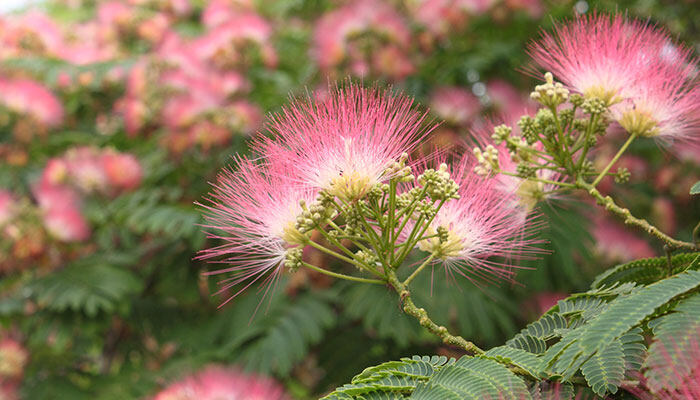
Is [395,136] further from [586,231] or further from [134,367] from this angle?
[134,367]

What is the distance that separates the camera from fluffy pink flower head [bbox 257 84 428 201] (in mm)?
1326

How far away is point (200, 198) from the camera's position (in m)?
3.37

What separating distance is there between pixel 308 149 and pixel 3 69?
398 centimetres

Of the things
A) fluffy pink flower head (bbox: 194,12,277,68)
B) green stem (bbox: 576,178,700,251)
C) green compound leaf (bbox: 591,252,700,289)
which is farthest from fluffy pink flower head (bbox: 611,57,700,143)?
fluffy pink flower head (bbox: 194,12,277,68)

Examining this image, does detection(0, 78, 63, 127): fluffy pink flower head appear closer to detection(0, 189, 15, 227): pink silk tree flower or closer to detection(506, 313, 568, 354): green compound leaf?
detection(0, 189, 15, 227): pink silk tree flower

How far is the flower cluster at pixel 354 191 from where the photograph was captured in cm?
130

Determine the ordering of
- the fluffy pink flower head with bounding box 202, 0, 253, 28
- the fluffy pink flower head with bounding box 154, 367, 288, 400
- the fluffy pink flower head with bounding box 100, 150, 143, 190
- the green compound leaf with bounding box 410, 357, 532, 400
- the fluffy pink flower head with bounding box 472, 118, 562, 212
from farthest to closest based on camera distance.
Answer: the fluffy pink flower head with bounding box 202, 0, 253, 28
the fluffy pink flower head with bounding box 100, 150, 143, 190
the fluffy pink flower head with bounding box 154, 367, 288, 400
the fluffy pink flower head with bounding box 472, 118, 562, 212
the green compound leaf with bounding box 410, 357, 532, 400

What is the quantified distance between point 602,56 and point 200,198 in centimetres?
238

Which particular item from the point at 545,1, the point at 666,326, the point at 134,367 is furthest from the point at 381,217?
the point at 545,1

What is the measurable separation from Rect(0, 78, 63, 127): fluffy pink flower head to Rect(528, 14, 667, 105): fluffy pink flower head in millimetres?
3687

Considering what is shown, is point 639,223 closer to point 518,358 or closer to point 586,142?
point 586,142

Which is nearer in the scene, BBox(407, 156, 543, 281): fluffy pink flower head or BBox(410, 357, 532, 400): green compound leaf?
BBox(410, 357, 532, 400): green compound leaf

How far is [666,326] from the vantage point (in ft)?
3.21

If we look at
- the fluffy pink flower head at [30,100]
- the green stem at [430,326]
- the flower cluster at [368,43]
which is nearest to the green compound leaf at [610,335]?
the green stem at [430,326]
